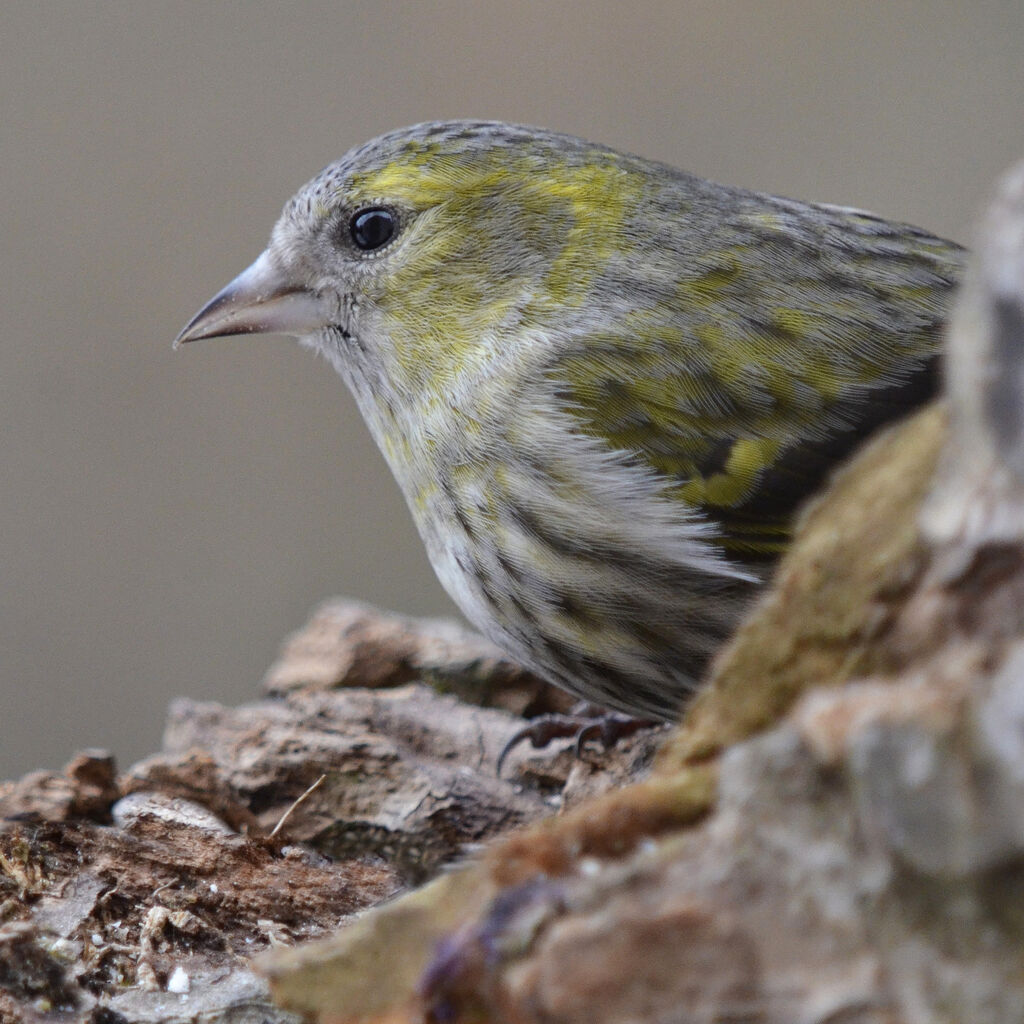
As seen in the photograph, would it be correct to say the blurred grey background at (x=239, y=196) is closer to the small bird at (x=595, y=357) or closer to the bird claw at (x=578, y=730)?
the bird claw at (x=578, y=730)

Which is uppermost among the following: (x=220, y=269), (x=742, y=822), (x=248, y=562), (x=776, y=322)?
(x=220, y=269)

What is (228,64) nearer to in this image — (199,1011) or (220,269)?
(220,269)

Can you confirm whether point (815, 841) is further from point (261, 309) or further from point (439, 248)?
point (261, 309)

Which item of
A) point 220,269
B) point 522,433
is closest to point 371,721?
point 522,433

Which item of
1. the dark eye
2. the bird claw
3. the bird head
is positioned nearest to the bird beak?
the bird head

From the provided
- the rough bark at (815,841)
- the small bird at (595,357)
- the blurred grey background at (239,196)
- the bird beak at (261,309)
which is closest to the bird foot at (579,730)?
the small bird at (595,357)
